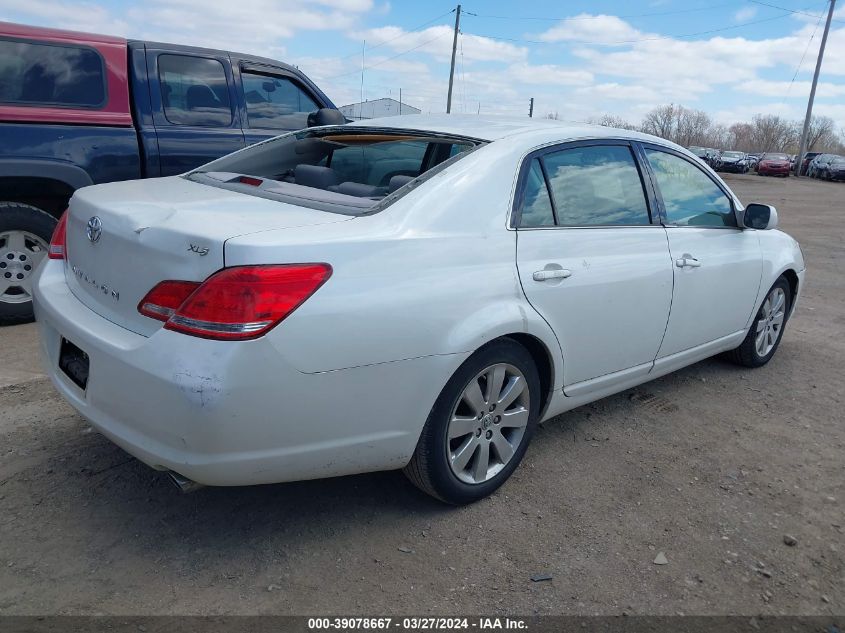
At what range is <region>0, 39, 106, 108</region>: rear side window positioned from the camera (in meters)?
4.88

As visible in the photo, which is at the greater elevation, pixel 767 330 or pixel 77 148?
pixel 77 148

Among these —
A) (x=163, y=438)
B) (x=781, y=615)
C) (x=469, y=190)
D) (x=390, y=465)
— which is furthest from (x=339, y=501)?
(x=781, y=615)

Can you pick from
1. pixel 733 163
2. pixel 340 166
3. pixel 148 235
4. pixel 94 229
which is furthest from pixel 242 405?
pixel 733 163

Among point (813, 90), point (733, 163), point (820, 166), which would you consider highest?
point (813, 90)

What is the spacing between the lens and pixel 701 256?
12.7ft

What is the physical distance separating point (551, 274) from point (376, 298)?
93 cm

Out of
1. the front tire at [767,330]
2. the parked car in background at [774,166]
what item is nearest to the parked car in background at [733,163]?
the parked car in background at [774,166]

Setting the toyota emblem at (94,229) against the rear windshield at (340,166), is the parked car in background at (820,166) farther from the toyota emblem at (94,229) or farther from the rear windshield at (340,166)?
the toyota emblem at (94,229)

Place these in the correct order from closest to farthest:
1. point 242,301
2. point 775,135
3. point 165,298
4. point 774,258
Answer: point 242,301, point 165,298, point 774,258, point 775,135

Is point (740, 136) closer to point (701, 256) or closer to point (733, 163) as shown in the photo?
point (733, 163)

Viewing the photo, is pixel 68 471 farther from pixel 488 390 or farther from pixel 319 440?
pixel 488 390

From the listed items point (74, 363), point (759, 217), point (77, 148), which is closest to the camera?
point (74, 363)

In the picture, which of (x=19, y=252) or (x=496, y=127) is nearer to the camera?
(x=496, y=127)

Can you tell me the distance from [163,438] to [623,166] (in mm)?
2564
